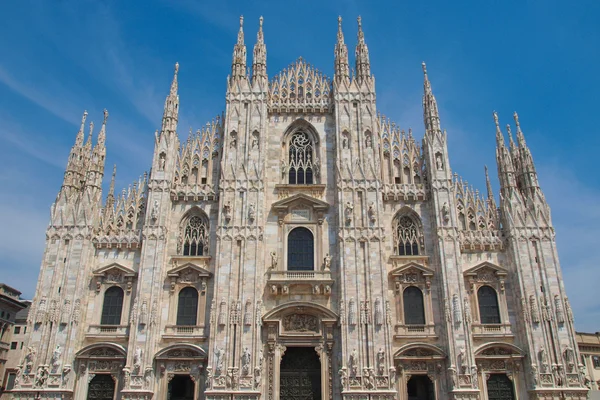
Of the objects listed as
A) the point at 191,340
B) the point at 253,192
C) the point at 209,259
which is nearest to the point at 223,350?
the point at 191,340

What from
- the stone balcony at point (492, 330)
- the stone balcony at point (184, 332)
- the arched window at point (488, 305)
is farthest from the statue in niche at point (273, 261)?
the arched window at point (488, 305)

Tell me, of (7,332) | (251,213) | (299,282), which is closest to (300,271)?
(299,282)

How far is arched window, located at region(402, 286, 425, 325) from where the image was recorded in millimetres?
27359

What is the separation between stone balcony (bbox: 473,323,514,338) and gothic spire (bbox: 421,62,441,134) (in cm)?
1129

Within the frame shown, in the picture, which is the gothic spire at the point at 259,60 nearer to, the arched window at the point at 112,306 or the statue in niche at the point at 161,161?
the statue in niche at the point at 161,161

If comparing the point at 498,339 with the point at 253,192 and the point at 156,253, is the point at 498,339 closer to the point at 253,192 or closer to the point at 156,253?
the point at 253,192

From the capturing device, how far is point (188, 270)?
28062 millimetres

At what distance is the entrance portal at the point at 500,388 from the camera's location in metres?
25.9

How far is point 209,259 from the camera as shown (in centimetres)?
2834

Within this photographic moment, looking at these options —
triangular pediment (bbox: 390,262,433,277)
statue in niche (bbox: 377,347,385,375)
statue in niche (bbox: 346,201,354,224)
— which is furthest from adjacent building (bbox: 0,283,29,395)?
triangular pediment (bbox: 390,262,433,277)

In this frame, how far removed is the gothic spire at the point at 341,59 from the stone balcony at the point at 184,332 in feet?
56.1

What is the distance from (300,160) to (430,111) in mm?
8327

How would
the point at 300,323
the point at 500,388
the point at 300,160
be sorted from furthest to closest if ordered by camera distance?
the point at 300,160 < the point at 300,323 < the point at 500,388

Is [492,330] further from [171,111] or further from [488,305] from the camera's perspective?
[171,111]
